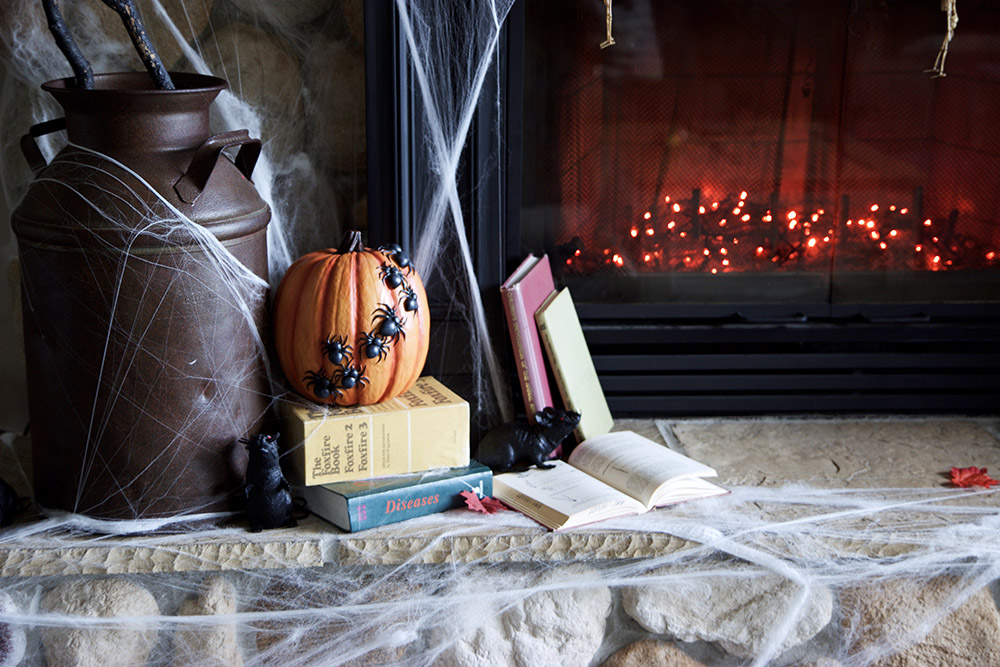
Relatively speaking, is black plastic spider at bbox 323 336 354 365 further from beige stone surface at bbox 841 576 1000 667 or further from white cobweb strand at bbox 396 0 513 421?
beige stone surface at bbox 841 576 1000 667

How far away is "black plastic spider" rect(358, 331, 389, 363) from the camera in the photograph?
133cm

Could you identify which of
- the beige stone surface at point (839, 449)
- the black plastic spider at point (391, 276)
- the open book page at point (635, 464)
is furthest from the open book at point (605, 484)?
the black plastic spider at point (391, 276)

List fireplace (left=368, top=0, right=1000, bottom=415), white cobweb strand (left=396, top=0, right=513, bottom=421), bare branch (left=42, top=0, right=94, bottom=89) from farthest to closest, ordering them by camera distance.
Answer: fireplace (left=368, top=0, right=1000, bottom=415) < white cobweb strand (left=396, top=0, right=513, bottom=421) < bare branch (left=42, top=0, right=94, bottom=89)

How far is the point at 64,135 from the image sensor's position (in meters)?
1.50

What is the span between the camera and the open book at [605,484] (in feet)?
4.47

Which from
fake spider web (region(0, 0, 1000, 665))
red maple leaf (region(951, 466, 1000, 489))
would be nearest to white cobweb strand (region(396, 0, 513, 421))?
fake spider web (region(0, 0, 1000, 665))

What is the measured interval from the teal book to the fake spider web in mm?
35

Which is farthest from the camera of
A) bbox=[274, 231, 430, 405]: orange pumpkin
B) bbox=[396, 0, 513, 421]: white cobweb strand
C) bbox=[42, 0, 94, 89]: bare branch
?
bbox=[396, 0, 513, 421]: white cobweb strand

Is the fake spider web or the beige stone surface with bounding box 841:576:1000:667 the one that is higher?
the fake spider web

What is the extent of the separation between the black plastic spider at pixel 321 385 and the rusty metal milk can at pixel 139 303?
8 cm

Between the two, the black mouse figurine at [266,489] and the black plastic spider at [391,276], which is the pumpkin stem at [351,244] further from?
the black mouse figurine at [266,489]

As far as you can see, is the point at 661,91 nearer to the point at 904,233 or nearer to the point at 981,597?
the point at 904,233

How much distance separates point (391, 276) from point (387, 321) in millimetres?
67

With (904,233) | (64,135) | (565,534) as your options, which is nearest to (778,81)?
(904,233)
